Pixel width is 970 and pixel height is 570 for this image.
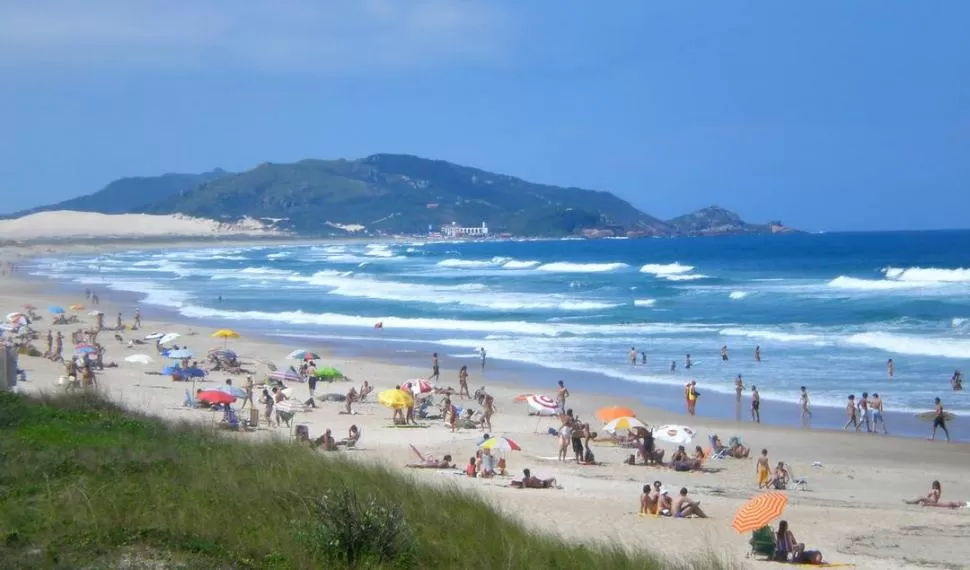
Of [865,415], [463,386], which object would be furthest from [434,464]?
[865,415]

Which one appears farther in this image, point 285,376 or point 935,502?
point 285,376

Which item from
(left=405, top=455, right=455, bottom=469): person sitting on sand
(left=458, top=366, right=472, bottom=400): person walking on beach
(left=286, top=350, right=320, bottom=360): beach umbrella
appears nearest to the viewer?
(left=405, top=455, right=455, bottom=469): person sitting on sand

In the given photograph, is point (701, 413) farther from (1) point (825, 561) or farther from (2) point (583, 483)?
(1) point (825, 561)


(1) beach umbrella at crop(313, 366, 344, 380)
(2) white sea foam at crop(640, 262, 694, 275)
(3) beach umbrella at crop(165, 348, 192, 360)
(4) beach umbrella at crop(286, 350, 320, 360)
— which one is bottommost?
(1) beach umbrella at crop(313, 366, 344, 380)

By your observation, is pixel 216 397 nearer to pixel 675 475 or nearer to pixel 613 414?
pixel 613 414

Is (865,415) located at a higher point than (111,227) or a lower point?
lower

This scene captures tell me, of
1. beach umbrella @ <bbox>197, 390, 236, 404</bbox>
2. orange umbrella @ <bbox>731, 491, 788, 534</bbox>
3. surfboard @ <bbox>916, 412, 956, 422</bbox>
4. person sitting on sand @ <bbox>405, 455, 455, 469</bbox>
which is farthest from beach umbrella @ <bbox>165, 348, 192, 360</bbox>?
orange umbrella @ <bbox>731, 491, 788, 534</bbox>

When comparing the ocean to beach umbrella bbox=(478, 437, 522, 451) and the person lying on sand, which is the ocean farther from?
the person lying on sand
